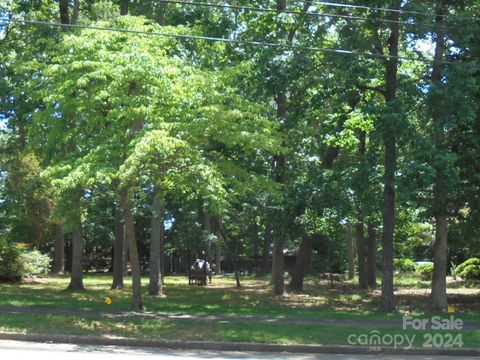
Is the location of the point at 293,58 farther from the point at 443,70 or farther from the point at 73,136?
the point at 73,136

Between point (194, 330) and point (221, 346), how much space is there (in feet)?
4.35

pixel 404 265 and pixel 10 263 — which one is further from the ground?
pixel 10 263

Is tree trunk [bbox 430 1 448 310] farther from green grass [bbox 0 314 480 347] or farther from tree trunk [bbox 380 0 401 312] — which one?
green grass [bbox 0 314 480 347]

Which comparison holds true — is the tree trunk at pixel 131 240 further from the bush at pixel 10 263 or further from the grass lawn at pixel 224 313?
the bush at pixel 10 263

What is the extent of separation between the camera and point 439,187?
54.7 ft

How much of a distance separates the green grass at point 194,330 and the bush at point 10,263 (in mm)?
11743

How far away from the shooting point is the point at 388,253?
60.5 feet

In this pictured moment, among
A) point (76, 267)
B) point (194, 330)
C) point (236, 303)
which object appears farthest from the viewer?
point (76, 267)

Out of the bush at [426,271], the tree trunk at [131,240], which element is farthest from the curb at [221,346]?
the bush at [426,271]

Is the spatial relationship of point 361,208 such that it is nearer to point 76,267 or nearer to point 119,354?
point 76,267

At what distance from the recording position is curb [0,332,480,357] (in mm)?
11625

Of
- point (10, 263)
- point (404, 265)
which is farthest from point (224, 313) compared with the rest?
point (404, 265)

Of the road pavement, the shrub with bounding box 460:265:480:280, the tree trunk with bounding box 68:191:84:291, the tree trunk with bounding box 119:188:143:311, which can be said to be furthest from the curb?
the shrub with bounding box 460:265:480:280

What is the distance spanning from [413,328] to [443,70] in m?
7.64
